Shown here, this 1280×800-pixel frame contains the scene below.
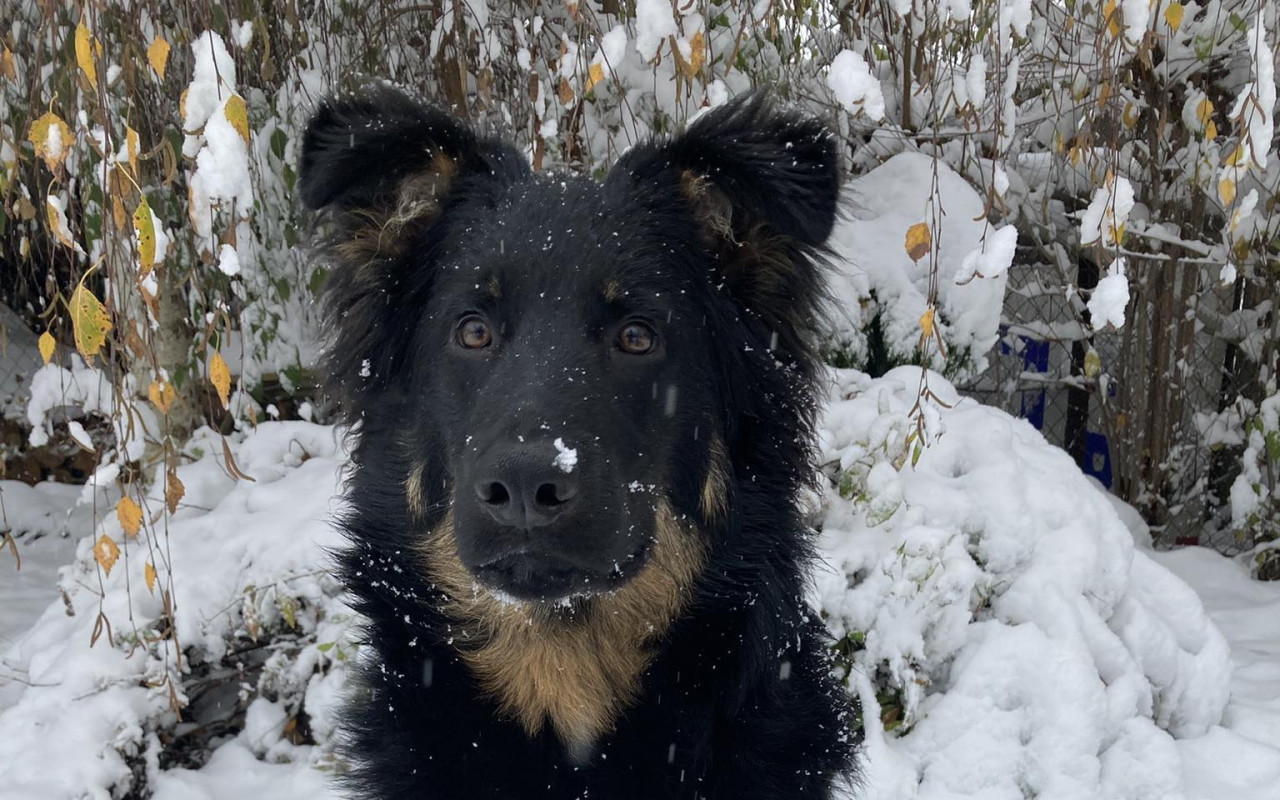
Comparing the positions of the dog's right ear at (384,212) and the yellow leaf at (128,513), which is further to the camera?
the yellow leaf at (128,513)

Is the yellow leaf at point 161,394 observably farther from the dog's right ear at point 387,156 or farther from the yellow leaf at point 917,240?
the yellow leaf at point 917,240

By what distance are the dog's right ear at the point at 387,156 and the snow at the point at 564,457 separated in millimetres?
931

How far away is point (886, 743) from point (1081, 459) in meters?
5.33

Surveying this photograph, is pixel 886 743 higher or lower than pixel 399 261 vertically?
lower

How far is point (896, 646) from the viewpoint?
4207mm

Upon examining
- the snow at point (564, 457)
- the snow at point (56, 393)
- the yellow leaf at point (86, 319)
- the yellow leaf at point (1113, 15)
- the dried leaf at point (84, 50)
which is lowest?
the snow at point (56, 393)

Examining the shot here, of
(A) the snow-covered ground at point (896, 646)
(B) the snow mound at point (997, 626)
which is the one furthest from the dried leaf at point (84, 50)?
(B) the snow mound at point (997, 626)

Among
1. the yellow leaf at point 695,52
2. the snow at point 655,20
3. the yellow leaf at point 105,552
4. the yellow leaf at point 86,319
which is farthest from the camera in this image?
the yellow leaf at point 695,52

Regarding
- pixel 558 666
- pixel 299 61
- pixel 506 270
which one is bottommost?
pixel 558 666

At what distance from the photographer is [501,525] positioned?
2.46m

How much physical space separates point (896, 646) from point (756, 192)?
7.15 ft

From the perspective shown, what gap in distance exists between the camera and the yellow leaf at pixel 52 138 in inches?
110

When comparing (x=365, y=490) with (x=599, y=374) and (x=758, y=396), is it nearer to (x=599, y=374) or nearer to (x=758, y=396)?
(x=599, y=374)

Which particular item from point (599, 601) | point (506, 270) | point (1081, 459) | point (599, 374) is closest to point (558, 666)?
point (599, 601)
